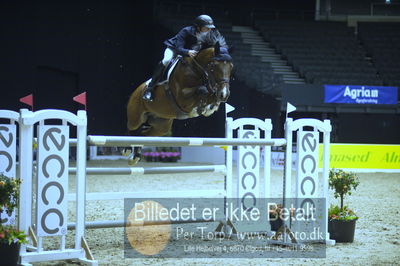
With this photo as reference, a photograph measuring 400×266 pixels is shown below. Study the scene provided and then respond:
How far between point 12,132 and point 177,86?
6.47ft

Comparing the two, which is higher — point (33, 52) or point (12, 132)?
point (33, 52)

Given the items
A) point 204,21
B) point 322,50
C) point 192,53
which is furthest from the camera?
point 322,50

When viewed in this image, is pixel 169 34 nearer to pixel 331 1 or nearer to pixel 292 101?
pixel 292 101

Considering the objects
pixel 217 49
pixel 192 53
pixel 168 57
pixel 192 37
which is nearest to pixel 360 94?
pixel 168 57

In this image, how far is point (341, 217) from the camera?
494 centimetres

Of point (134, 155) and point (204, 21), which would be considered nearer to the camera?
point (204, 21)

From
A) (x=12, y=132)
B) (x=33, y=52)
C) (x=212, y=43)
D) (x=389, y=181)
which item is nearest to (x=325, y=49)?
(x=389, y=181)

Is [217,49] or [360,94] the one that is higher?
[360,94]

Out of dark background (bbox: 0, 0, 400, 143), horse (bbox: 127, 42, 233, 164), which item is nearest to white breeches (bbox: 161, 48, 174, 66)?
horse (bbox: 127, 42, 233, 164)

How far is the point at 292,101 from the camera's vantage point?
15547 mm

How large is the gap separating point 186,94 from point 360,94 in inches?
447

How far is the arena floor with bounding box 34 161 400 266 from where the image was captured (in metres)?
3.98

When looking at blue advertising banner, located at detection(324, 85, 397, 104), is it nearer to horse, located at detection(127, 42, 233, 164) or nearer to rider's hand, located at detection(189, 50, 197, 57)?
horse, located at detection(127, 42, 233, 164)

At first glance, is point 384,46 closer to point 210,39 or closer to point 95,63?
point 95,63
